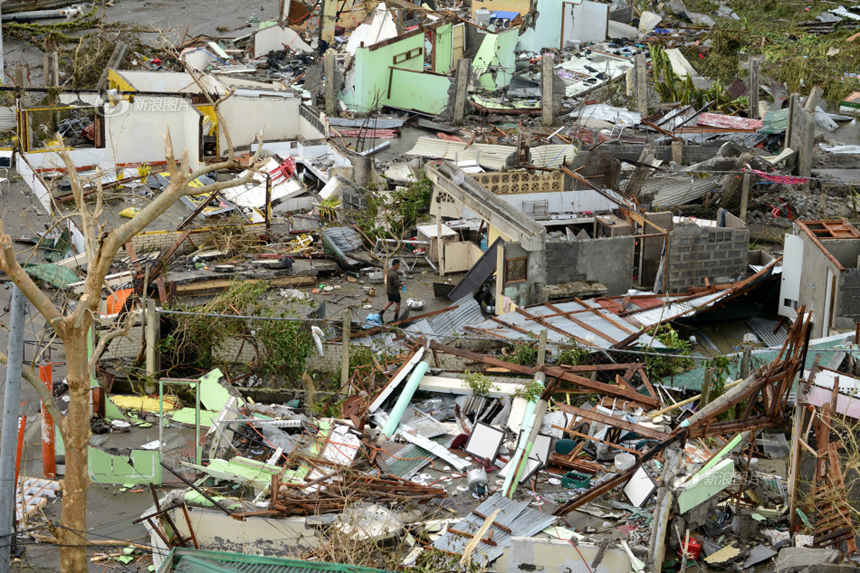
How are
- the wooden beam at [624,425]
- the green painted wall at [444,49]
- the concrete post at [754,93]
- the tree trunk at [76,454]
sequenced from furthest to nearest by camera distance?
the green painted wall at [444,49] < the concrete post at [754,93] < the wooden beam at [624,425] < the tree trunk at [76,454]

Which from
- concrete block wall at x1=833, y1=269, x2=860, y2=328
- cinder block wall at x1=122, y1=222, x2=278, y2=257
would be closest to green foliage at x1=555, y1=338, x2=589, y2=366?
concrete block wall at x1=833, y1=269, x2=860, y2=328

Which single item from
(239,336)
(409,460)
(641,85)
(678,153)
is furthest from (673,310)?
(641,85)

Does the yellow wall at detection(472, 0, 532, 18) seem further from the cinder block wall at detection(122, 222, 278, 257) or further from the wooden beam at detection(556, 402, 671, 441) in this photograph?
the wooden beam at detection(556, 402, 671, 441)

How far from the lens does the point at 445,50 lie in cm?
3253

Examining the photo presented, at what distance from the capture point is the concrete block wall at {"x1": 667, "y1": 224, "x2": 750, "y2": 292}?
18.0 meters

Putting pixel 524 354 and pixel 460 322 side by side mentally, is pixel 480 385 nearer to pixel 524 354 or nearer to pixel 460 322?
pixel 524 354

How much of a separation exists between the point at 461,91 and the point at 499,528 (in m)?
19.7

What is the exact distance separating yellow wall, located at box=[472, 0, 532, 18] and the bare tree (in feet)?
95.5

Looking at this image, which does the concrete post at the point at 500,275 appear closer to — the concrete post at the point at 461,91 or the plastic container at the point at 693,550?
the plastic container at the point at 693,550

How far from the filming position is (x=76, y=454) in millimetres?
9727

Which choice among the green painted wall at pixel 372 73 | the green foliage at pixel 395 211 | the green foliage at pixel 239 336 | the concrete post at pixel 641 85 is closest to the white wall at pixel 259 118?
the green painted wall at pixel 372 73

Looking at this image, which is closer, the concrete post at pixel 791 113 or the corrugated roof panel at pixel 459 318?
the corrugated roof panel at pixel 459 318

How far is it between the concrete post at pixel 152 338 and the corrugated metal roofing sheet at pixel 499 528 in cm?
570

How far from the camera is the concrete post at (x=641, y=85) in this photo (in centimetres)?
2934
